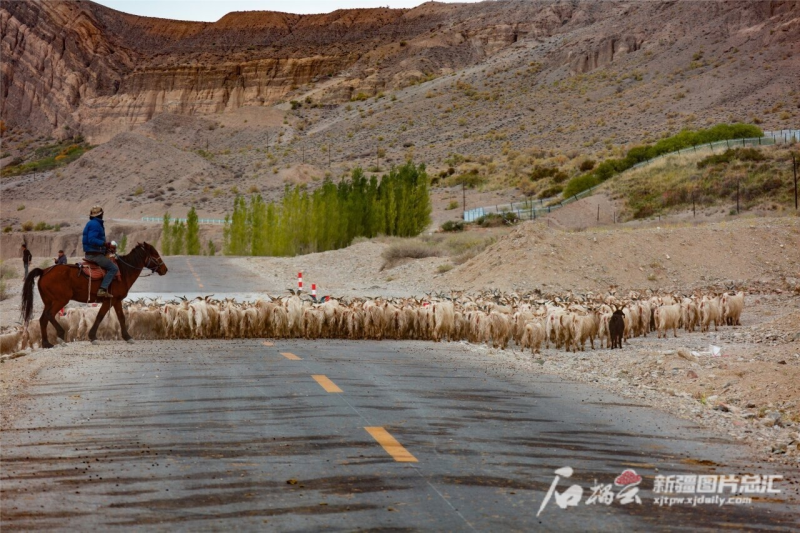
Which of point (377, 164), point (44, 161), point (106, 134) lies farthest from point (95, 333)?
point (106, 134)

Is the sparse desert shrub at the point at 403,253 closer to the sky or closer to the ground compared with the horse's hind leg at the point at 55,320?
closer to the sky

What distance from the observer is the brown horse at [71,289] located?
16.5 meters

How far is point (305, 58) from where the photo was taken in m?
185

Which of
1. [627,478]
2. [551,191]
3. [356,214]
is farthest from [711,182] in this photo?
[627,478]

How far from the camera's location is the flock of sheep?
713 inches

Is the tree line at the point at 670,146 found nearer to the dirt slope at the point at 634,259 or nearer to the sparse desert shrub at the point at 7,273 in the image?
the dirt slope at the point at 634,259

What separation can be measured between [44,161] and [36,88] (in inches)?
1028

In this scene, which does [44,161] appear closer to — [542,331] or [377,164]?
[377,164]

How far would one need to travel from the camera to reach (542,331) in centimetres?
1836

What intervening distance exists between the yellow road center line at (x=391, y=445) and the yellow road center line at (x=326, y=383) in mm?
2512

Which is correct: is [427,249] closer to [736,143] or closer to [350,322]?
[350,322]

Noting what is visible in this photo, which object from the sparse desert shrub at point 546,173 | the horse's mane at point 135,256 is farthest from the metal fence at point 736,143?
the horse's mane at point 135,256

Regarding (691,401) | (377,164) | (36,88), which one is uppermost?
(36,88)

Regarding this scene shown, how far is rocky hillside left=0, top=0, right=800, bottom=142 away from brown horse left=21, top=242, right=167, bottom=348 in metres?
103
